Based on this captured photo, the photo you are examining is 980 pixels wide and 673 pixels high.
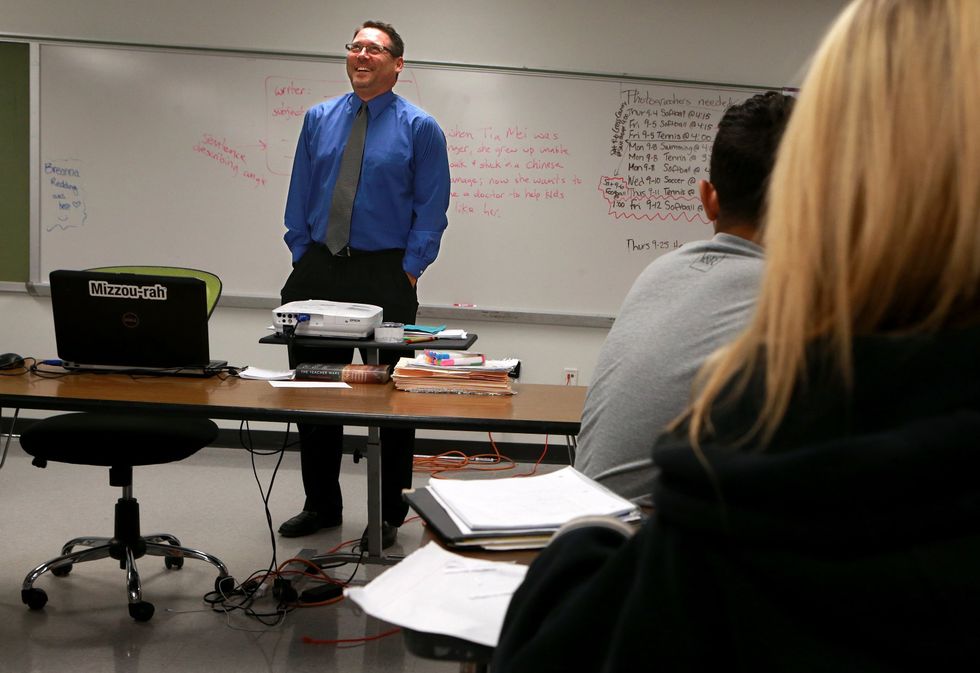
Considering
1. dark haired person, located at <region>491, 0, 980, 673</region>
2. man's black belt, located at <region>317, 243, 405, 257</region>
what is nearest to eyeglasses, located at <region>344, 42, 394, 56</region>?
man's black belt, located at <region>317, 243, 405, 257</region>

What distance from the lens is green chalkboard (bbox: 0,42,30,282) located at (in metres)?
4.23

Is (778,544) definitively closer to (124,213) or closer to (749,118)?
(749,118)

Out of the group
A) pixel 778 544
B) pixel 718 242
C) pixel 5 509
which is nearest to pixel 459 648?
pixel 778 544

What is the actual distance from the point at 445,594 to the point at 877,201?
2.15 feet

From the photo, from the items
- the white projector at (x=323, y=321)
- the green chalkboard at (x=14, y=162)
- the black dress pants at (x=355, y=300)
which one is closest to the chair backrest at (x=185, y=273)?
the black dress pants at (x=355, y=300)

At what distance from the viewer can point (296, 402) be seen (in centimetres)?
216

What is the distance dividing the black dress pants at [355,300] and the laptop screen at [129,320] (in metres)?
0.80

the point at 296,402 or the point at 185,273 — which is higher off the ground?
the point at 185,273

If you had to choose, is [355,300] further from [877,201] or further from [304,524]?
[877,201]

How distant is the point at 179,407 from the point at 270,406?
0.22 m

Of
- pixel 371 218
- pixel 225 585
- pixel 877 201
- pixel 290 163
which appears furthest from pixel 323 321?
pixel 877 201

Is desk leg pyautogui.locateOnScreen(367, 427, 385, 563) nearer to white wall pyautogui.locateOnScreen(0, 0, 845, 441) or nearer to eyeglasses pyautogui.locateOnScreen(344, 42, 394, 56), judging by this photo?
eyeglasses pyautogui.locateOnScreen(344, 42, 394, 56)

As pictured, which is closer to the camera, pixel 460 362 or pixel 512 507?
pixel 512 507

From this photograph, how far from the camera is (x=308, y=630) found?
250 centimetres
